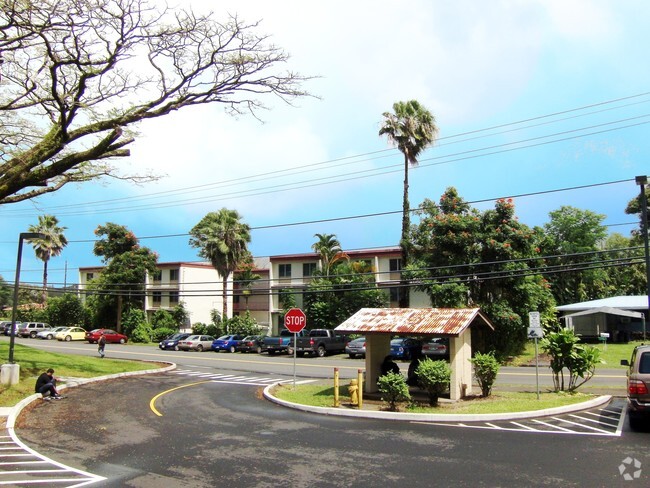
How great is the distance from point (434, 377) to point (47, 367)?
17.9m

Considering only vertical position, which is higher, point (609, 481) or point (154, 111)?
point (154, 111)

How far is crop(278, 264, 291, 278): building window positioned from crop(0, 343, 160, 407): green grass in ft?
80.9

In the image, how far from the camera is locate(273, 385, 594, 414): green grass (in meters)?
14.5

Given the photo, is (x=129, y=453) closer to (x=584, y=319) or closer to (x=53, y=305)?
(x=584, y=319)

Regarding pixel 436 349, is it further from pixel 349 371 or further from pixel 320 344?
pixel 320 344

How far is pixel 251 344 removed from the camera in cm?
4322

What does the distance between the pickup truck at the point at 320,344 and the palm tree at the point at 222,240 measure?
10440 mm

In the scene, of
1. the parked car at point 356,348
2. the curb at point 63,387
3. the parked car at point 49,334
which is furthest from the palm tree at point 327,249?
the parked car at point 49,334

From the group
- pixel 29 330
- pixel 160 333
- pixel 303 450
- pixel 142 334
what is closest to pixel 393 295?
pixel 160 333

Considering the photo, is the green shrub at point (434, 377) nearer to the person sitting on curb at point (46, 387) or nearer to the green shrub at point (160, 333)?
the person sitting on curb at point (46, 387)

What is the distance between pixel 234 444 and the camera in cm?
1110

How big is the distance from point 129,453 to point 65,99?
48.6ft

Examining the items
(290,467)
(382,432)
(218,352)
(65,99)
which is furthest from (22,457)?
(218,352)

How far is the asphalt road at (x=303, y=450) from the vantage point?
27.4 ft
